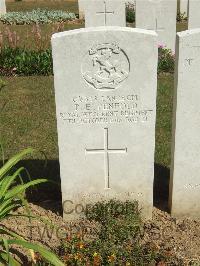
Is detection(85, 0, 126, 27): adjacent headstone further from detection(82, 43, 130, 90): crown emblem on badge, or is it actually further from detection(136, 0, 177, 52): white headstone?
detection(82, 43, 130, 90): crown emblem on badge

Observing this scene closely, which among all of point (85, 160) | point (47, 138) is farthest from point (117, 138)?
point (47, 138)

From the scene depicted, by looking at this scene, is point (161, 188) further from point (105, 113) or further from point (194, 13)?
point (194, 13)

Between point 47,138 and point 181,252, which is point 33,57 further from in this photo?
point 181,252

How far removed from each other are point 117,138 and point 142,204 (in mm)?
749

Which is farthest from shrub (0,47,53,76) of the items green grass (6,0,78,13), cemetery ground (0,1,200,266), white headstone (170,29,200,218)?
green grass (6,0,78,13)

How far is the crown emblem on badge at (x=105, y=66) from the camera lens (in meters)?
3.72

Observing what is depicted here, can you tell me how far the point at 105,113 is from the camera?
13.1ft

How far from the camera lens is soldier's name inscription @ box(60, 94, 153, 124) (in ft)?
12.8

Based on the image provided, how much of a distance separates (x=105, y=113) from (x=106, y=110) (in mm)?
33

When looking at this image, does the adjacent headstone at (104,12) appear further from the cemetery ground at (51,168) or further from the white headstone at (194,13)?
the cemetery ground at (51,168)

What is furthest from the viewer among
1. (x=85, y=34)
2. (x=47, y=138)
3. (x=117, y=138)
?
(x=47, y=138)

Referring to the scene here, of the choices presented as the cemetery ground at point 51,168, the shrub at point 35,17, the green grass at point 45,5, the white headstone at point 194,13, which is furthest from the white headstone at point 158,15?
the green grass at point 45,5

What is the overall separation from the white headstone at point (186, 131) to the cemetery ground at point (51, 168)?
224 millimetres

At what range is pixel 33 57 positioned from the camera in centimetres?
916
